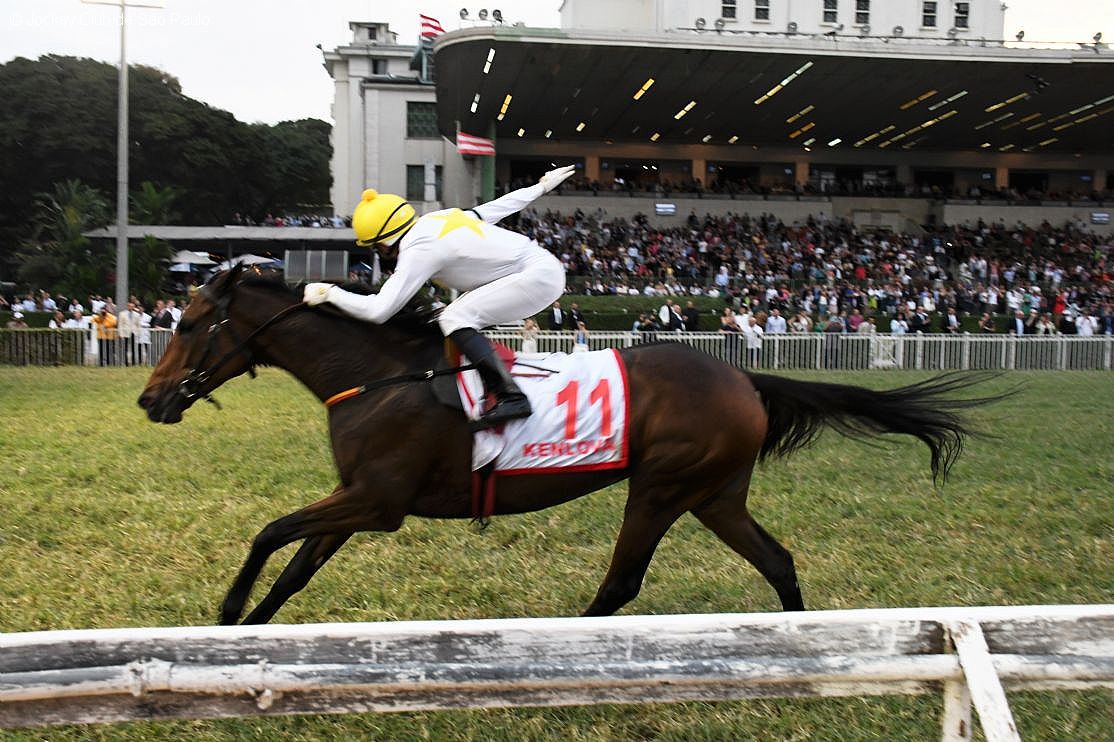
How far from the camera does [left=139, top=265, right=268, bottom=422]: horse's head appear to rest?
4.46 metres

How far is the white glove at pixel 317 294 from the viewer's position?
425 centimetres

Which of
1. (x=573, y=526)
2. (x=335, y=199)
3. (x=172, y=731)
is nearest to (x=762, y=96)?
(x=335, y=199)

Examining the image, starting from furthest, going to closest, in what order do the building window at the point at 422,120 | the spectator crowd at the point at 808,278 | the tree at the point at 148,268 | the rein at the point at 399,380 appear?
the building window at the point at 422,120, the tree at the point at 148,268, the spectator crowd at the point at 808,278, the rein at the point at 399,380

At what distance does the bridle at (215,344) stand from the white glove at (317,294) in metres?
0.19

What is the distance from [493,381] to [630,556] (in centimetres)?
101

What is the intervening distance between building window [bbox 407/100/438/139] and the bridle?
126ft

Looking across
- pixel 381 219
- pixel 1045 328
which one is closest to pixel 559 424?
pixel 381 219

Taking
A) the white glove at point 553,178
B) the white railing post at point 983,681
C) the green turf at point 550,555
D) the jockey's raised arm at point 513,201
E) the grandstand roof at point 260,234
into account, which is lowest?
the green turf at point 550,555

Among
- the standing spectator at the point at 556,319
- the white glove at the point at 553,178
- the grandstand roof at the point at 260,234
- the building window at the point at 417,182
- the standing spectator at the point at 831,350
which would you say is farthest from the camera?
the building window at the point at 417,182

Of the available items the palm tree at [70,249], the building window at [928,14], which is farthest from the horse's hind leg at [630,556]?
the building window at [928,14]

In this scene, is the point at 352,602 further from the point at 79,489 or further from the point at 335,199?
the point at 335,199

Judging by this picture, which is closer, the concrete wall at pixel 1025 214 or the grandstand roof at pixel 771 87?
the grandstand roof at pixel 771 87

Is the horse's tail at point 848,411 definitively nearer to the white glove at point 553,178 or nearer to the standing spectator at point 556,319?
the white glove at point 553,178

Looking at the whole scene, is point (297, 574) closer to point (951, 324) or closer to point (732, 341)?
point (732, 341)
